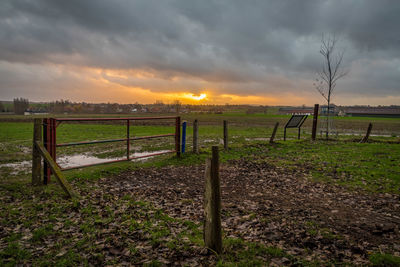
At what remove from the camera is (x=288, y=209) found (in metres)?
5.33

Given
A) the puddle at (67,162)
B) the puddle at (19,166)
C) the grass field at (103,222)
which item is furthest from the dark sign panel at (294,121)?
the puddle at (19,166)

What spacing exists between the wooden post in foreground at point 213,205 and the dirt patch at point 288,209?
656 millimetres

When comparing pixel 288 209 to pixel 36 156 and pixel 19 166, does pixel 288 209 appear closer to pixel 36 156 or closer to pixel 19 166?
pixel 36 156

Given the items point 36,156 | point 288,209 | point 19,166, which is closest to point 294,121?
point 288,209

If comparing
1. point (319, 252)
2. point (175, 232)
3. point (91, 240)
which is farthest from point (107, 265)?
point (319, 252)

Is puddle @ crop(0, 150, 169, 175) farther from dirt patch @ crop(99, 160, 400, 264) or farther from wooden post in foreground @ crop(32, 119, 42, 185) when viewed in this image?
dirt patch @ crop(99, 160, 400, 264)

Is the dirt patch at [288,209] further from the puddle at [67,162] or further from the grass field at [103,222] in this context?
the puddle at [67,162]

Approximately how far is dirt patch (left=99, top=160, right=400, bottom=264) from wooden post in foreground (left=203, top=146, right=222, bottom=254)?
0.66 m

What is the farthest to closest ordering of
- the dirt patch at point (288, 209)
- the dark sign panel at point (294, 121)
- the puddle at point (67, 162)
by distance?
the dark sign panel at point (294, 121) → the puddle at point (67, 162) → the dirt patch at point (288, 209)

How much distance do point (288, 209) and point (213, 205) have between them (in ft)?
8.34

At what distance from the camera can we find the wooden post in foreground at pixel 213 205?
351cm

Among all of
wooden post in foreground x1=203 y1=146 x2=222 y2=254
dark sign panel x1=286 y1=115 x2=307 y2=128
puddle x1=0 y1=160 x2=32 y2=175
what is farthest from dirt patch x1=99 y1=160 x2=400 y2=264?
dark sign panel x1=286 y1=115 x2=307 y2=128

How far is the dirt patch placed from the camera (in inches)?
152

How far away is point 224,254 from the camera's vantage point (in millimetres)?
3574
